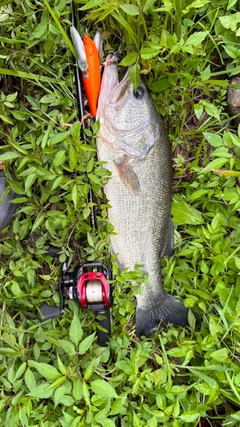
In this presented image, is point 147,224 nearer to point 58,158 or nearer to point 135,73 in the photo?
point 58,158

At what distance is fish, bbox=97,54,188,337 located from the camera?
2117 millimetres

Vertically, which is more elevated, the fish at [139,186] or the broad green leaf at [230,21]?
the broad green leaf at [230,21]

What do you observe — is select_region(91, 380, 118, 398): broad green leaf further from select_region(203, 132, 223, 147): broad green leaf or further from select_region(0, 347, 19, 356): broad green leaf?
select_region(203, 132, 223, 147): broad green leaf

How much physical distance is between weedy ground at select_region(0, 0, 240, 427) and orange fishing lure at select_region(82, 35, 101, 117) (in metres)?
0.12

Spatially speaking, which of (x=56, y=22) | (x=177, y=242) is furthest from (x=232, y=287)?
(x=56, y=22)

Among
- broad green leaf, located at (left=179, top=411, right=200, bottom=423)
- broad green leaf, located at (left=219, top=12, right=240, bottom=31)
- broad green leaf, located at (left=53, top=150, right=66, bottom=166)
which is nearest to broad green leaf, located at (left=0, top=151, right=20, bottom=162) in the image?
broad green leaf, located at (left=53, top=150, right=66, bottom=166)

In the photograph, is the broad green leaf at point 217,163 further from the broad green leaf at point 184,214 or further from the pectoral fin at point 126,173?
the pectoral fin at point 126,173

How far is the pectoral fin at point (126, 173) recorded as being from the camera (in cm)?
216

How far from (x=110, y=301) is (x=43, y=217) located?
1.92 feet

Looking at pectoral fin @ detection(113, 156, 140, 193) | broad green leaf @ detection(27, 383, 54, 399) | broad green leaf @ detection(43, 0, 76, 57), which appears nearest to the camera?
broad green leaf @ detection(27, 383, 54, 399)

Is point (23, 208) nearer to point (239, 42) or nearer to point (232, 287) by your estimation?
point (232, 287)

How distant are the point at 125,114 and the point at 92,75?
269mm

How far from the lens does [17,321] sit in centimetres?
232

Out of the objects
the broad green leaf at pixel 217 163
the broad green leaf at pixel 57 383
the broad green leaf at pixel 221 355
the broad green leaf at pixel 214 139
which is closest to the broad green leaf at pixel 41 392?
the broad green leaf at pixel 57 383
